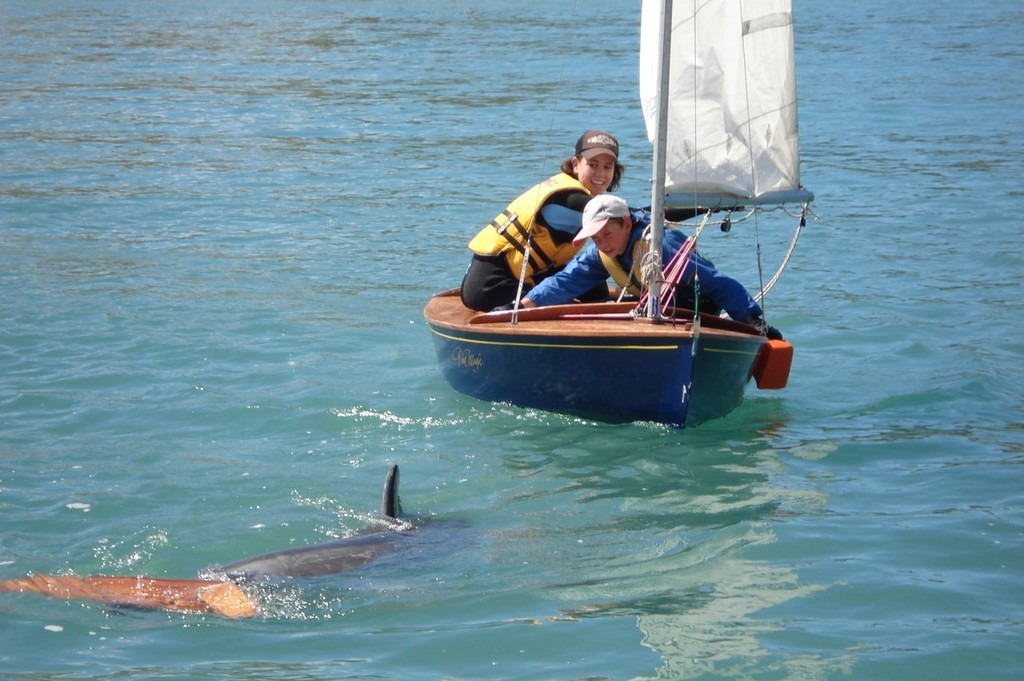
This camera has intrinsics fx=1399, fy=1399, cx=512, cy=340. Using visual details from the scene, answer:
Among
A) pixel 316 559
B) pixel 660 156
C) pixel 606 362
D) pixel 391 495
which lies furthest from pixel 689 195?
pixel 316 559

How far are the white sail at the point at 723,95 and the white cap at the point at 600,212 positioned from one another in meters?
0.29

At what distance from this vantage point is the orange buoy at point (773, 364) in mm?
7676

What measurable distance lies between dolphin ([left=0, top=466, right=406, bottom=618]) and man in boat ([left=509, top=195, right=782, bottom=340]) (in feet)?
7.33

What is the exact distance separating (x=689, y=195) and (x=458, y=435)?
1872 mm

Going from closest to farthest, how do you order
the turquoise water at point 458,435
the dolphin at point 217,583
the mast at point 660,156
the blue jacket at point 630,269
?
the turquoise water at point 458,435, the dolphin at point 217,583, the mast at point 660,156, the blue jacket at point 630,269

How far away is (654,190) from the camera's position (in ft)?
23.4

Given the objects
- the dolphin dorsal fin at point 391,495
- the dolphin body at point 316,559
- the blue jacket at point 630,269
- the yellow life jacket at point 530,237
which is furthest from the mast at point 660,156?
the dolphin body at point 316,559

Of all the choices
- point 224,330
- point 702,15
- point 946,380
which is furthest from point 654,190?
point 224,330

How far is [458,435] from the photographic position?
7.88 m

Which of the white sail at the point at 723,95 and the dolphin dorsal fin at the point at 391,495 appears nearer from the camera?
the dolphin dorsal fin at the point at 391,495

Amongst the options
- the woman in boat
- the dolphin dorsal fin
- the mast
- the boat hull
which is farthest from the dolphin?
the woman in boat

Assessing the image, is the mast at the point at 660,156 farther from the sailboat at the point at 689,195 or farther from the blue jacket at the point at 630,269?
the blue jacket at the point at 630,269

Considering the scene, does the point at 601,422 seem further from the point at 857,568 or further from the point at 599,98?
the point at 599,98

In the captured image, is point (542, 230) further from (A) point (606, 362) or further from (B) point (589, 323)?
(A) point (606, 362)
